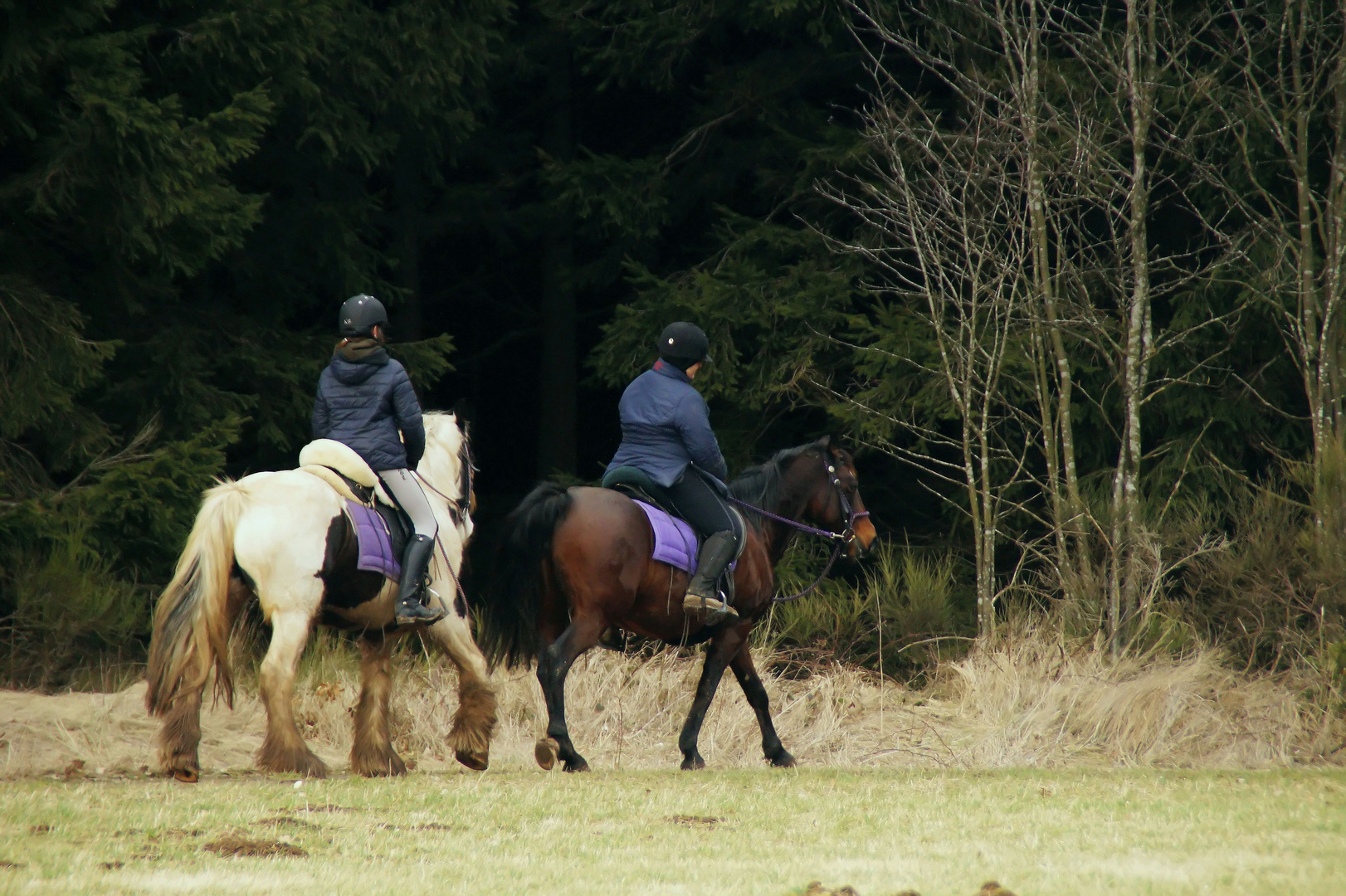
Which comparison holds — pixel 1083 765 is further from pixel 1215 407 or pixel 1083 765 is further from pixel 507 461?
pixel 507 461

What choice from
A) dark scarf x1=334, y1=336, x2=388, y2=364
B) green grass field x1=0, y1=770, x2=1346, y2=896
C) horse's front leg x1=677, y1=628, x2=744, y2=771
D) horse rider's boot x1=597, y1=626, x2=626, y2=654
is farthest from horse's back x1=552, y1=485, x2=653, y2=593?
dark scarf x1=334, y1=336, x2=388, y2=364

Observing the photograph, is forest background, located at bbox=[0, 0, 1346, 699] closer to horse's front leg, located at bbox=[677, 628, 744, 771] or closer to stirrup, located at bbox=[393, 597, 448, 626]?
horse's front leg, located at bbox=[677, 628, 744, 771]

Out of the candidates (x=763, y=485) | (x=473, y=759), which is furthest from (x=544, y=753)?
(x=763, y=485)

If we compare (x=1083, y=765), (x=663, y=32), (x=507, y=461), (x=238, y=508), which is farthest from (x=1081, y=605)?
(x=507, y=461)

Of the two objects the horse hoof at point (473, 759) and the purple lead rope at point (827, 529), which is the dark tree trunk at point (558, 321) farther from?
the horse hoof at point (473, 759)

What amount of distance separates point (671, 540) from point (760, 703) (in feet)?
4.45

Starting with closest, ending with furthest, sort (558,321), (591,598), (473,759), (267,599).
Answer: (267,599)
(473,759)
(591,598)
(558,321)

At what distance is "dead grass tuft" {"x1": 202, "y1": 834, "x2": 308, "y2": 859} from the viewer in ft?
17.7

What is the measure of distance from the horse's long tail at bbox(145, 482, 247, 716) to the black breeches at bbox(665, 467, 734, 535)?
2.98 meters

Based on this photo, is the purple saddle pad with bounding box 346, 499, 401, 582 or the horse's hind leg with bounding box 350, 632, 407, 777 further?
the horse's hind leg with bounding box 350, 632, 407, 777

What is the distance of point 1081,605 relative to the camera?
11.5 m

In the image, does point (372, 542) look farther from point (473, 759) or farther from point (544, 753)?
point (544, 753)

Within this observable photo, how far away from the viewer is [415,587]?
26.6 feet

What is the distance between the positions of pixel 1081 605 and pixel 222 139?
8000 mm
